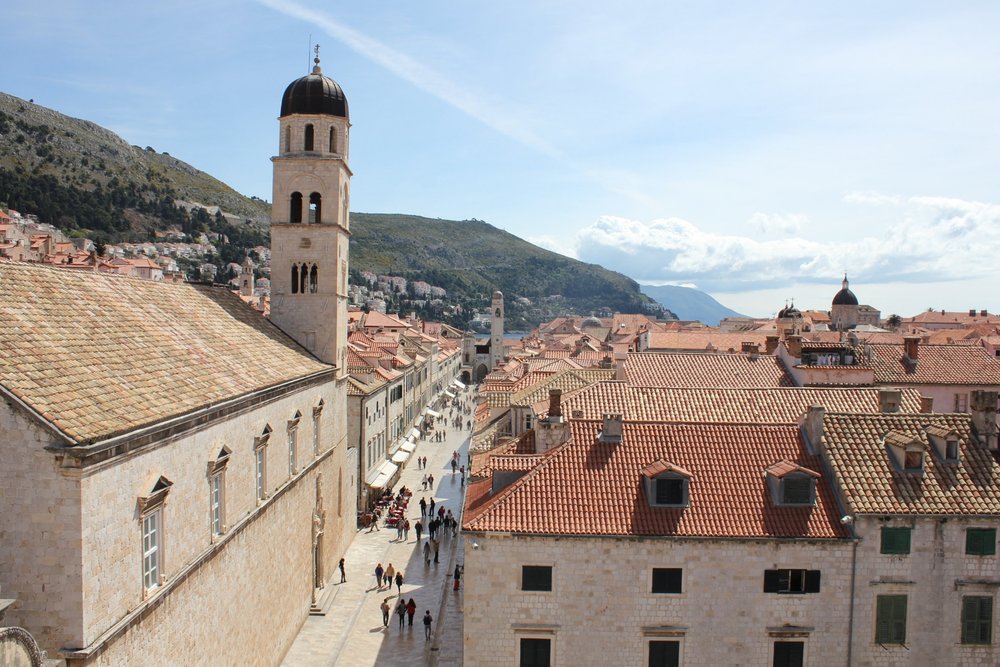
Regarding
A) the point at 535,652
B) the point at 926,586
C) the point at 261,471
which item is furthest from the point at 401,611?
the point at 926,586

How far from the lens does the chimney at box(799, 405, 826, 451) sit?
67.3 feet

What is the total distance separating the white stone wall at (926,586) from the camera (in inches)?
731

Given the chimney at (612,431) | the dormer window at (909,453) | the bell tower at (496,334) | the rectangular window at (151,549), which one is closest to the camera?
the rectangular window at (151,549)

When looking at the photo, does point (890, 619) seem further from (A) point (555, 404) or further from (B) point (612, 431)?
(A) point (555, 404)

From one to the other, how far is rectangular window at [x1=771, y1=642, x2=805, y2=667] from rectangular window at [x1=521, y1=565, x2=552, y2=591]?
541 centimetres

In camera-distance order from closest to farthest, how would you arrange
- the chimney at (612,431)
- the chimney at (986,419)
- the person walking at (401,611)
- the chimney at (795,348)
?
the chimney at (612,431)
the chimney at (986,419)
the person walking at (401,611)
the chimney at (795,348)

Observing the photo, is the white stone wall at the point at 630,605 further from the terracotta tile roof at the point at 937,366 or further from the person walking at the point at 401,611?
the terracotta tile roof at the point at 937,366

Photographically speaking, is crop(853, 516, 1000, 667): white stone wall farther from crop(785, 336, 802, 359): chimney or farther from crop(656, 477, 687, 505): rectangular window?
crop(785, 336, 802, 359): chimney

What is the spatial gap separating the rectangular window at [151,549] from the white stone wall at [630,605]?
6548 mm

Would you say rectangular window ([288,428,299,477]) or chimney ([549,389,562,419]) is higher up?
chimney ([549,389,562,419])

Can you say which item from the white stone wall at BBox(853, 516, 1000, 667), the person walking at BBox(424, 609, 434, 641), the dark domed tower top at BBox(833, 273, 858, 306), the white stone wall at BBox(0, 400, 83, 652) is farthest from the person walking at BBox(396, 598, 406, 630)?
the dark domed tower top at BBox(833, 273, 858, 306)

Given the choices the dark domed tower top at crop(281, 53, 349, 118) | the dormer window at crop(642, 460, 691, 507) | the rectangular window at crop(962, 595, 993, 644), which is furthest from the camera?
the dark domed tower top at crop(281, 53, 349, 118)

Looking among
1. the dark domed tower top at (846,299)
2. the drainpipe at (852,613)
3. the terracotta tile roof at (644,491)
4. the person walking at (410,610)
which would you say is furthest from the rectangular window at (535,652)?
the dark domed tower top at (846,299)

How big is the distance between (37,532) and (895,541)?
1749 cm
